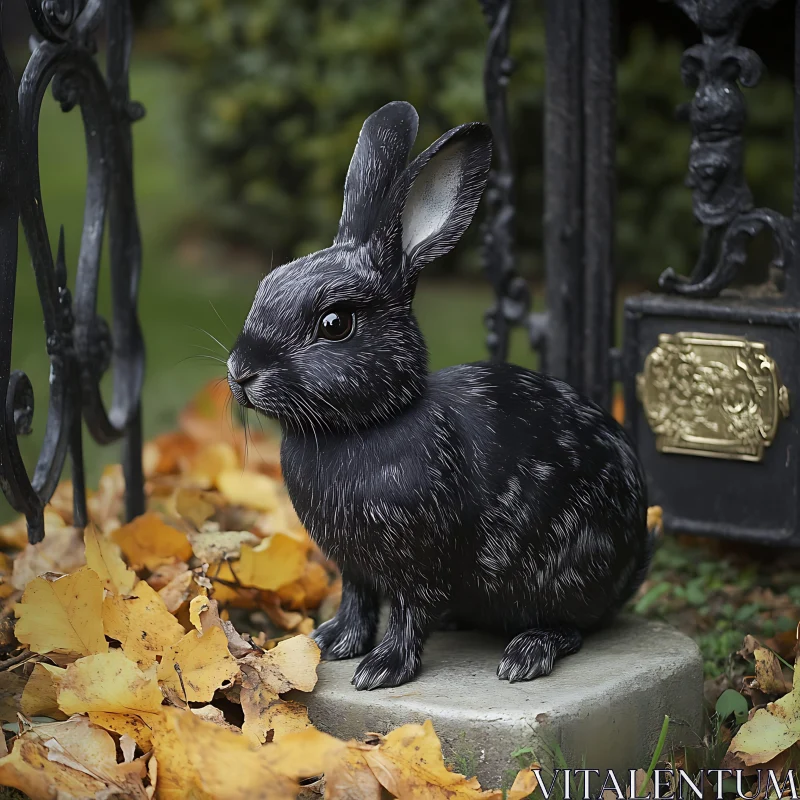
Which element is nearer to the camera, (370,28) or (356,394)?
(356,394)

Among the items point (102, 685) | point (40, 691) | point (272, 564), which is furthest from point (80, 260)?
point (102, 685)

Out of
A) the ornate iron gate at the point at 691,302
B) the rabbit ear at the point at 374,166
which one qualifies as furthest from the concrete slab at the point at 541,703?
the rabbit ear at the point at 374,166

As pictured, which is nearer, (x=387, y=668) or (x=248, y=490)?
(x=387, y=668)

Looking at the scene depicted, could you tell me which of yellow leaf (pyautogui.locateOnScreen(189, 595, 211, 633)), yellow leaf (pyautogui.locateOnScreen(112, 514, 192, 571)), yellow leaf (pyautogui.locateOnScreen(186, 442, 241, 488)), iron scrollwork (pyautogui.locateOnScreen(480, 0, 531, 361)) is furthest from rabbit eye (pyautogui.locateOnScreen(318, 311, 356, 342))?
yellow leaf (pyautogui.locateOnScreen(186, 442, 241, 488))

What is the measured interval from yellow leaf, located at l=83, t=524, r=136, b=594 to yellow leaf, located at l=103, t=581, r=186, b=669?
0.20m

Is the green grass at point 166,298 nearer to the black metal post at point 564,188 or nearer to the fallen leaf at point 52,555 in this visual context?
the fallen leaf at point 52,555

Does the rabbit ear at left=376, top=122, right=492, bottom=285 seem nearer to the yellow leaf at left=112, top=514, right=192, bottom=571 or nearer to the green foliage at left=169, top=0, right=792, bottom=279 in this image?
the yellow leaf at left=112, top=514, right=192, bottom=571

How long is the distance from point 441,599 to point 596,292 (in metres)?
1.55

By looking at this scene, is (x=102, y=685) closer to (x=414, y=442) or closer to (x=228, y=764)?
(x=228, y=764)

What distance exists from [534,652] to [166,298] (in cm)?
469

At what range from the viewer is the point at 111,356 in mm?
3352

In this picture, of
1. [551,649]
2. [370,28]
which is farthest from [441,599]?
[370,28]

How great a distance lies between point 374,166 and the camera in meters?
2.37

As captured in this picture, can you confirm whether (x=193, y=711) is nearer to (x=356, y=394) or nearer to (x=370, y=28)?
(x=356, y=394)
